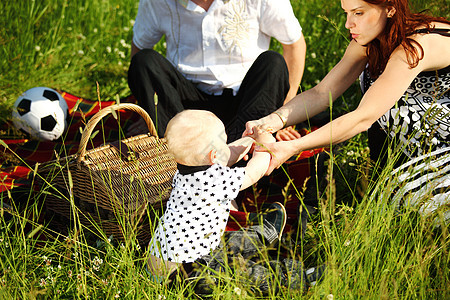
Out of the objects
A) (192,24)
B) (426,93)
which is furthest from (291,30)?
(426,93)

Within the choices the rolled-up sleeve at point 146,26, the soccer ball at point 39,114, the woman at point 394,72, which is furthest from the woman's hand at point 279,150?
the soccer ball at point 39,114

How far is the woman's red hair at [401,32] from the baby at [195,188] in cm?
115

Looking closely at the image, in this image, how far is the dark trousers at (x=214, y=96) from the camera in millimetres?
3715

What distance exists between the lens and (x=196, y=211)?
2576 millimetres

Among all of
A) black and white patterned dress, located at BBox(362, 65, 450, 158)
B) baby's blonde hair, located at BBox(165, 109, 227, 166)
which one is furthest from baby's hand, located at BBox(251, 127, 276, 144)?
black and white patterned dress, located at BBox(362, 65, 450, 158)

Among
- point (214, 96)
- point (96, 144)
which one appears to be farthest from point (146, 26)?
point (96, 144)

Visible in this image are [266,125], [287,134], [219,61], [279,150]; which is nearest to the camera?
[279,150]

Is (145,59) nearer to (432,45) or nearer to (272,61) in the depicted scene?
(272,61)

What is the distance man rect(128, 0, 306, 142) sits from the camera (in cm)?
376

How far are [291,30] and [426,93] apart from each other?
123 cm

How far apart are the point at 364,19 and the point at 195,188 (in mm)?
1362

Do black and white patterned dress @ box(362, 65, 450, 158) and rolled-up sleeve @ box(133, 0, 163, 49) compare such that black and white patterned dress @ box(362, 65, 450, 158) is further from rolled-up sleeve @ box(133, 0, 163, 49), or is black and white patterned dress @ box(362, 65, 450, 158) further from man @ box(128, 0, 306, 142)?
rolled-up sleeve @ box(133, 0, 163, 49)

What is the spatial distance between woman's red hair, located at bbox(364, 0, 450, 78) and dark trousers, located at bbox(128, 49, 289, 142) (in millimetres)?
871

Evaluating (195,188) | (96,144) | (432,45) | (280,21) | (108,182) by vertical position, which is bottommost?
(96,144)
